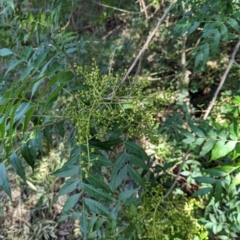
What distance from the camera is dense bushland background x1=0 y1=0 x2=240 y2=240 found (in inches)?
39.7

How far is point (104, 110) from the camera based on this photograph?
1.00m

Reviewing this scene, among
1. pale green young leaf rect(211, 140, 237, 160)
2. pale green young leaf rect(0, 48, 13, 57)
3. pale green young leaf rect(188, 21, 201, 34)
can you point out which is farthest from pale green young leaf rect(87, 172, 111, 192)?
pale green young leaf rect(188, 21, 201, 34)

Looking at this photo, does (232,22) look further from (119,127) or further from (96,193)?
(96,193)

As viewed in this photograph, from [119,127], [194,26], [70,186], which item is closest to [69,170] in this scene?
[70,186]

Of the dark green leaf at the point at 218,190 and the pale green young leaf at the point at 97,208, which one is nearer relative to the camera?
the pale green young leaf at the point at 97,208

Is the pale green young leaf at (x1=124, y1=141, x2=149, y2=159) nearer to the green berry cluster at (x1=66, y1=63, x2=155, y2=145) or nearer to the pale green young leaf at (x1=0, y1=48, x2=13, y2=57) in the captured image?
the green berry cluster at (x1=66, y1=63, x2=155, y2=145)

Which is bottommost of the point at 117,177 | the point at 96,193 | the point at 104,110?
the point at 117,177

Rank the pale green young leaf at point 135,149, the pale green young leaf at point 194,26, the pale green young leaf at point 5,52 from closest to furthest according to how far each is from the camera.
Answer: the pale green young leaf at point 135,149 → the pale green young leaf at point 5,52 → the pale green young leaf at point 194,26

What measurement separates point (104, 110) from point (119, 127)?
0.23 ft

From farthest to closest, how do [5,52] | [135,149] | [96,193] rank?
[5,52], [135,149], [96,193]

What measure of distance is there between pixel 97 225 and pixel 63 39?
2.60 feet

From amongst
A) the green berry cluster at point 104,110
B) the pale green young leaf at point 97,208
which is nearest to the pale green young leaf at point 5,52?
the green berry cluster at point 104,110

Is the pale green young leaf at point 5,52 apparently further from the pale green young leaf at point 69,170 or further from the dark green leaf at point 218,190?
the dark green leaf at point 218,190

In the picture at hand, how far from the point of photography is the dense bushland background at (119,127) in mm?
1009
